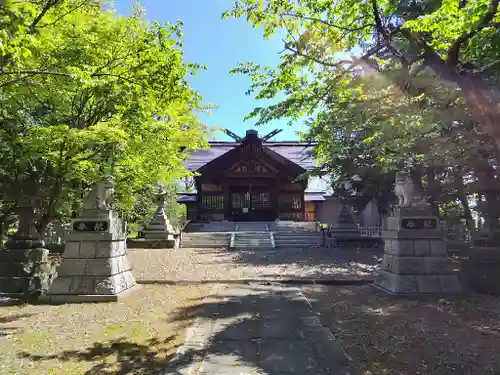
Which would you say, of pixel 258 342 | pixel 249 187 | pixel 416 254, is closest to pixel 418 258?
pixel 416 254

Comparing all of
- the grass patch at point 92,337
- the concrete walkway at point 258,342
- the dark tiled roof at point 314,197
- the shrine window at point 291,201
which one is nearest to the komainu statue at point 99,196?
the grass patch at point 92,337

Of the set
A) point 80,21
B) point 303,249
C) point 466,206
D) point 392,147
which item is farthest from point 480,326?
point 466,206

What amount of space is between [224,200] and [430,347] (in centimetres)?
2538

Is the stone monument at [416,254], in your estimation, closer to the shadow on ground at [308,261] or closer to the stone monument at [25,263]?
the shadow on ground at [308,261]

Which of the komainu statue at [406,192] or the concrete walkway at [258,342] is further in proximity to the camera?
the komainu statue at [406,192]

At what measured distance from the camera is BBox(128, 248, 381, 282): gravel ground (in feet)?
34.4

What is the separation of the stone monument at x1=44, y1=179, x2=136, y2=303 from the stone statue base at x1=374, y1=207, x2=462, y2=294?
6467 millimetres

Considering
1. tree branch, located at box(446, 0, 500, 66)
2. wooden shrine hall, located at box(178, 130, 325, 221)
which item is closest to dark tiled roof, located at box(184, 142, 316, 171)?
wooden shrine hall, located at box(178, 130, 325, 221)

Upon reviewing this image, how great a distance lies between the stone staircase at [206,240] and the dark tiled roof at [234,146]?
40.2 ft

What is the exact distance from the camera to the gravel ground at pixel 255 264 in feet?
34.4

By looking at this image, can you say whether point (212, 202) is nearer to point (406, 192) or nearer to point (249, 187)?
point (249, 187)

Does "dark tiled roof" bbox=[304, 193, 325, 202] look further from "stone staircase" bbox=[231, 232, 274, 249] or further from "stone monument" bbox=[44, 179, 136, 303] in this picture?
"stone monument" bbox=[44, 179, 136, 303]

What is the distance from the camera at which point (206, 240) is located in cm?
1994

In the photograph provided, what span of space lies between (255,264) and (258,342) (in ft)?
26.6
